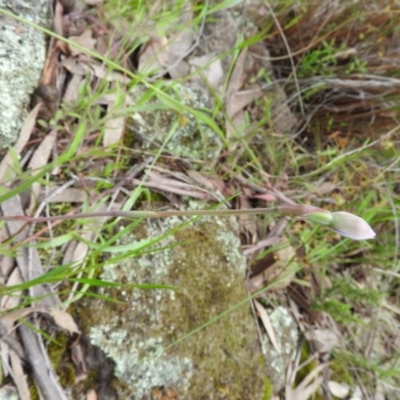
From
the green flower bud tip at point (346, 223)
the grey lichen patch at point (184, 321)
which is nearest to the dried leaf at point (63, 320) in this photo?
the grey lichen patch at point (184, 321)

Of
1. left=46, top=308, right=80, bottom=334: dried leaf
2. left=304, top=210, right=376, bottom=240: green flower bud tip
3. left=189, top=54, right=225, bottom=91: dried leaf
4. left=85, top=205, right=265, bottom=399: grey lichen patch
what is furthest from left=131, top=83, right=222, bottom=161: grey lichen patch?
left=304, top=210, right=376, bottom=240: green flower bud tip

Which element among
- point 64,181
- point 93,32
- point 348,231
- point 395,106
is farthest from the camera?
point 395,106

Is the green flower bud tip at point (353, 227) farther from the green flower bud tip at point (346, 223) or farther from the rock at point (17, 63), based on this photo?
the rock at point (17, 63)

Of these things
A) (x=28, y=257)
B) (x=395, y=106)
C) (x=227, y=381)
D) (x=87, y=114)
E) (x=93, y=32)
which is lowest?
(x=227, y=381)

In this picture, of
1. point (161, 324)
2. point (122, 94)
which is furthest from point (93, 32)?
point (161, 324)

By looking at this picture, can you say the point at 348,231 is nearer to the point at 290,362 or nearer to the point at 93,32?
the point at 290,362

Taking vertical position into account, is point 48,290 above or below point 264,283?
above

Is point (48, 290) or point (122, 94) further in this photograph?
point (122, 94)
